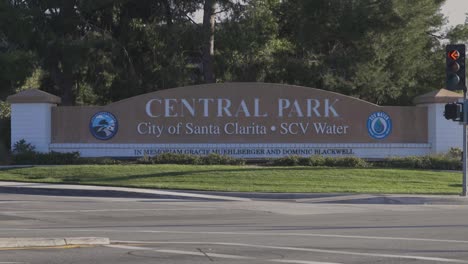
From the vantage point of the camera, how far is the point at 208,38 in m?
35.6

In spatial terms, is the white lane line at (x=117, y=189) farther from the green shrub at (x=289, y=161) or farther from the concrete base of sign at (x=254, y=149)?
the green shrub at (x=289, y=161)

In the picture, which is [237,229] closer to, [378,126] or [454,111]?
[454,111]

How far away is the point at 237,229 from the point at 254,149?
52.2 feet

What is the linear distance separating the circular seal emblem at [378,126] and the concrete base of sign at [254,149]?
486mm

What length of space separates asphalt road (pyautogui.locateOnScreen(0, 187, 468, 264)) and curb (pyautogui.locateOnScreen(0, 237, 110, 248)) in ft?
0.84

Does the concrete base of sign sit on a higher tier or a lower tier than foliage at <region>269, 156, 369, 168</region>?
higher

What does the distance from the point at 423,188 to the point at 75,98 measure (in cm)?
2150

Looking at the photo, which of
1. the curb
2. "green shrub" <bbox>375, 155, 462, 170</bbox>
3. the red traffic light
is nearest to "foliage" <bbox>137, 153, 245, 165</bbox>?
"green shrub" <bbox>375, 155, 462, 170</bbox>

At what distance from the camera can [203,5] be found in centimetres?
3669

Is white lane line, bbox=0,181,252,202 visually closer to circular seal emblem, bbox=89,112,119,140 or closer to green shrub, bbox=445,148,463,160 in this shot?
circular seal emblem, bbox=89,112,119,140

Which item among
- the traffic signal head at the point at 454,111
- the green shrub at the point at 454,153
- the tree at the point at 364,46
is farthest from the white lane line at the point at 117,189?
Result: the tree at the point at 364,46

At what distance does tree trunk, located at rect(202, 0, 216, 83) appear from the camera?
35.5 meters

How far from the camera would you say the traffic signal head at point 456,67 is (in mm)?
22250

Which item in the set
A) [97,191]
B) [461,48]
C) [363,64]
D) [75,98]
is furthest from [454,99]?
[75,98]
